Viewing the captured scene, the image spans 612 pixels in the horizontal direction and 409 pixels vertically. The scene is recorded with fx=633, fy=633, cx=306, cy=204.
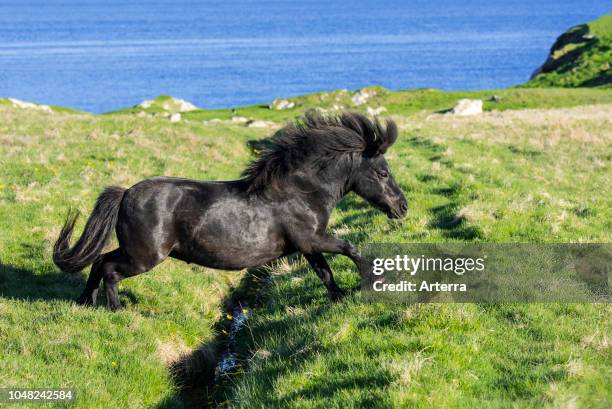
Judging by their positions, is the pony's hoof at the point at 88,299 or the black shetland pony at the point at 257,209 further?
the pony's hoof at the point at 88,299

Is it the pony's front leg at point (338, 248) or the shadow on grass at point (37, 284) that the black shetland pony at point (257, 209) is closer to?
the pony's front leg at point (338, 248)

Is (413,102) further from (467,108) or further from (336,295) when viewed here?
(336,295)

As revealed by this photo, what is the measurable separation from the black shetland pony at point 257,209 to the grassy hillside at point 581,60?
59.5 meters

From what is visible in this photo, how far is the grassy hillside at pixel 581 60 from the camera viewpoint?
6681cm

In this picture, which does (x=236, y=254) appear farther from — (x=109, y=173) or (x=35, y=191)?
(x=109, y=173)

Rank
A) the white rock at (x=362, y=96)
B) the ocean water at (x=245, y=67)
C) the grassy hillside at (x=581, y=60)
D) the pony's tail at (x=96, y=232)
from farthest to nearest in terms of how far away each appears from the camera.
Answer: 1. the ocean water at (x=245, y=67)
2. the grassy hillside at (x=581, y=60)
3. the white rock at (x=362, y=96)
4. the pony's tail at (x=96, y=232)

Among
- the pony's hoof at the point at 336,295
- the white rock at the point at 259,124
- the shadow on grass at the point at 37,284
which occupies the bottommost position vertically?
the white rock at the point at 259,124

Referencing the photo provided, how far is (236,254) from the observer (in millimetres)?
9352

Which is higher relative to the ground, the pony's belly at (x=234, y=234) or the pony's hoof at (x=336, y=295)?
the pony's belly at (x=234, y=234)

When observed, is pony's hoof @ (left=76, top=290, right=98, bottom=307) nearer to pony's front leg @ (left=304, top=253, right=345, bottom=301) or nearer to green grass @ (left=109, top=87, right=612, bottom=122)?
pony's front leg @ (left=304, top=253, right=345, bottom=301)

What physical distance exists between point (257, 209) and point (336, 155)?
145 centimetres

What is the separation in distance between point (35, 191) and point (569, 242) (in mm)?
12292

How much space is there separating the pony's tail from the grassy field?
26.6 inches

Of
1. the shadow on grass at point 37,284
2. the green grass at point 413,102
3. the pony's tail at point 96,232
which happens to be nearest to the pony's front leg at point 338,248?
the pony's tail at point 96,232
